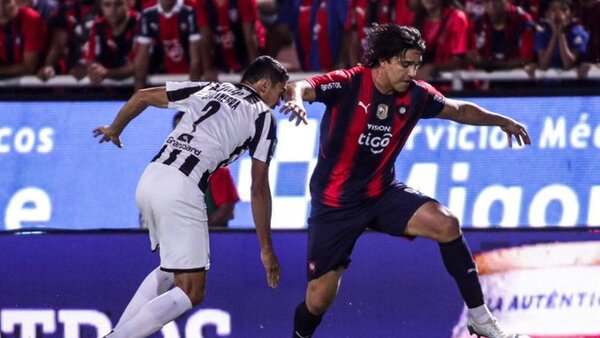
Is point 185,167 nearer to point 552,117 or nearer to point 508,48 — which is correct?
point 552,117

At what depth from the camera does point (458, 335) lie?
861cm

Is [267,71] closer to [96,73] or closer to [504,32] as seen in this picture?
[96,73]

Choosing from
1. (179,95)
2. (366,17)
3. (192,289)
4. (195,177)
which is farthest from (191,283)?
(366,17)

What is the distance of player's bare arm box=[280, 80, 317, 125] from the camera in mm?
7051

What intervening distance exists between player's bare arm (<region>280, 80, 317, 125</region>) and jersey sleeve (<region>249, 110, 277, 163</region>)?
0.26 m

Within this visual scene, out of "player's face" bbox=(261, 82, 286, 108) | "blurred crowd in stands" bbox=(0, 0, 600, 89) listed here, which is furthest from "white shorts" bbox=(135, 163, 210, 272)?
"blurred crowd in stands" bbox=(0, 0, 600, 89)

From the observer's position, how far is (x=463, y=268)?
778 centimetres

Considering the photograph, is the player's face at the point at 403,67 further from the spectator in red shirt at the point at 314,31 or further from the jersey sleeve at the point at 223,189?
the spectator in red shirt at the point at 314,31

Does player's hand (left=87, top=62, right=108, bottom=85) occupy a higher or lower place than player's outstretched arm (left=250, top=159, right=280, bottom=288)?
higher

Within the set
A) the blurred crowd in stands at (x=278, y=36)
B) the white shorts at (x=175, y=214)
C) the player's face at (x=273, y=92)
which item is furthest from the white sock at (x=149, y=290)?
the blurred crowd in stands at (x=278, y=36)

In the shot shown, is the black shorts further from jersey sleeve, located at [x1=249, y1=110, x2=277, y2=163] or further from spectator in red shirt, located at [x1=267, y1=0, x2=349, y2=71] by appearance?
spectator in red shirt, located at [x1=267, y1=0, x2=349, y2=71]

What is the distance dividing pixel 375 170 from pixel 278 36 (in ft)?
12.6

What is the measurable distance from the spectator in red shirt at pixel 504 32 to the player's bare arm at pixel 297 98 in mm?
3432

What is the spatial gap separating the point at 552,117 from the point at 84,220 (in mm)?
3232
